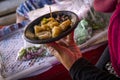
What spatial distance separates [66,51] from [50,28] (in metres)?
0.16

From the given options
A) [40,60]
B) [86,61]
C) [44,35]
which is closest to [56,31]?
[44,35]

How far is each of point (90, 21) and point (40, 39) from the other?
54cm

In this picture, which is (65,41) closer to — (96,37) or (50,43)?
(50,43)

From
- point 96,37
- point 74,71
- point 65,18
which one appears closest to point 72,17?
→ point 65,18

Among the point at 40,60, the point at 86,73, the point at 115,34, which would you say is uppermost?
the point at 115,34

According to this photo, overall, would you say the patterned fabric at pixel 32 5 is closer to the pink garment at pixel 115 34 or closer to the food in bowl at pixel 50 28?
the food in bowl at pixel 50 28

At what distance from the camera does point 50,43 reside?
771 mm

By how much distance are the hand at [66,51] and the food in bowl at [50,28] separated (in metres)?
0.04

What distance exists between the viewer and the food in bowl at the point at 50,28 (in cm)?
81

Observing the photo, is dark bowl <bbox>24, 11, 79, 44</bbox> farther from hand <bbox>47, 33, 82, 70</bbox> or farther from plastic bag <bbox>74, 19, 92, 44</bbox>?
plastic bag <bbox>74, 19, 92, 44</bbox>

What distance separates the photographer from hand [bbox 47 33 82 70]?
0.75m

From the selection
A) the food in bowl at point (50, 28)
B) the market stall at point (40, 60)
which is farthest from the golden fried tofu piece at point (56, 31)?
the market stall at point (40, 60)

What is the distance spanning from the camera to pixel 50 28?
88cm

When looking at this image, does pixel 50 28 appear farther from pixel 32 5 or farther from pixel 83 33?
pixel 32 5
